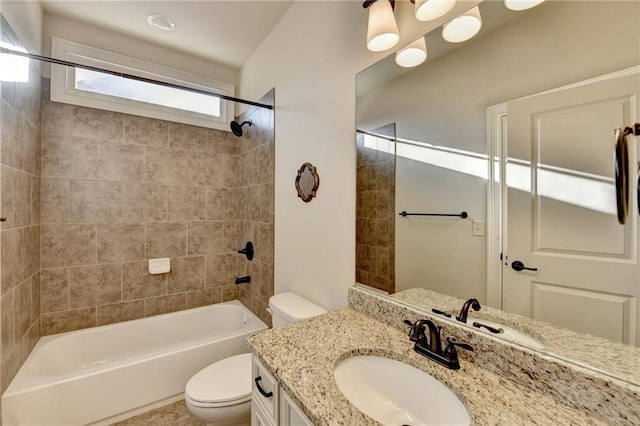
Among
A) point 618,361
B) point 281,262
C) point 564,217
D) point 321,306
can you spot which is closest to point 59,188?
point 281,262

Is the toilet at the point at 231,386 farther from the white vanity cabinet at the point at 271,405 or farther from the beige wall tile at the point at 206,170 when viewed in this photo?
the beige wall tile at the point at 206,170

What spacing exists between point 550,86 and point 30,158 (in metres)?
2.74

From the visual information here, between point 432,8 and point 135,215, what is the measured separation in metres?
2.53

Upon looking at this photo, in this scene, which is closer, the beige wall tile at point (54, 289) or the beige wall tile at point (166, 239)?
the beige wall tile at point (54, 289)

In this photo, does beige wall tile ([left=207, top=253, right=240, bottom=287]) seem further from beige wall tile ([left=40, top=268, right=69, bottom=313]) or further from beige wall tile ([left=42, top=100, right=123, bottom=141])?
beige wall tile ([left=42, top=100, right=123, bottom=141])

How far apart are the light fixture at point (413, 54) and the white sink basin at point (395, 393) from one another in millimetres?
1166

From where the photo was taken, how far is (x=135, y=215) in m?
2.29

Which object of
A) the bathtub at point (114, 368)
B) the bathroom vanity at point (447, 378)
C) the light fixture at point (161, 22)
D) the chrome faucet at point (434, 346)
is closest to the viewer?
the bathroom vanity at point (447, 378)

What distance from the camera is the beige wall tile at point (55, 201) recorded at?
1.96m

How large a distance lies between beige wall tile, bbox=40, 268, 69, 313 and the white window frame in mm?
1308

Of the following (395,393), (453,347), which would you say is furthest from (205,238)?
(453,347)

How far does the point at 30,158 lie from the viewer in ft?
5.70

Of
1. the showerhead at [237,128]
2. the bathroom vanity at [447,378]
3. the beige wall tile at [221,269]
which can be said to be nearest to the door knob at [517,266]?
the bathroom vanity at [447,378]

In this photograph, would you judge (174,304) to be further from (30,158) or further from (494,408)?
(494,408)
